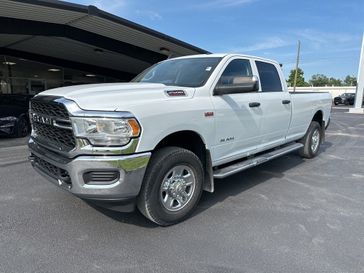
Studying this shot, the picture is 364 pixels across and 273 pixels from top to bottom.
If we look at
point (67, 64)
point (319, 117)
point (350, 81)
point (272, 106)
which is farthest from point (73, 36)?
point (350, 81)

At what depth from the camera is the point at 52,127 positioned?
11.7 ft

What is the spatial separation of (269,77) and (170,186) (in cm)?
294

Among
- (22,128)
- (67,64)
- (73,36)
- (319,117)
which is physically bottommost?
(22,128)

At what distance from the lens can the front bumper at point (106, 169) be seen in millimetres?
3148

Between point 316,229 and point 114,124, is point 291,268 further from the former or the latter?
point 114,124

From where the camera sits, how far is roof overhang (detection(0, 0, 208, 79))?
432 inches

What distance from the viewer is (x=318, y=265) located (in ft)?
9.94

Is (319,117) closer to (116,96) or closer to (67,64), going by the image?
(116,96)

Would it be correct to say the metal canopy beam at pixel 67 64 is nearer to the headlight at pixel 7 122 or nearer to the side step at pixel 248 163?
the headlight at pixel 7 122

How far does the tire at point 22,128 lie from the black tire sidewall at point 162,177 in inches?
320

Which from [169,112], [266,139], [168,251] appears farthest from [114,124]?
[266,139]

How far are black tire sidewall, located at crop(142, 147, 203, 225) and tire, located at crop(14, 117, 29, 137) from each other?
8.13 meters

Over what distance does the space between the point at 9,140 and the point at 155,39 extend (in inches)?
313

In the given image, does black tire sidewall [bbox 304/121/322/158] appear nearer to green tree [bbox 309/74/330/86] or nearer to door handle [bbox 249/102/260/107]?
door handle [bbox 249/102/260/107]
